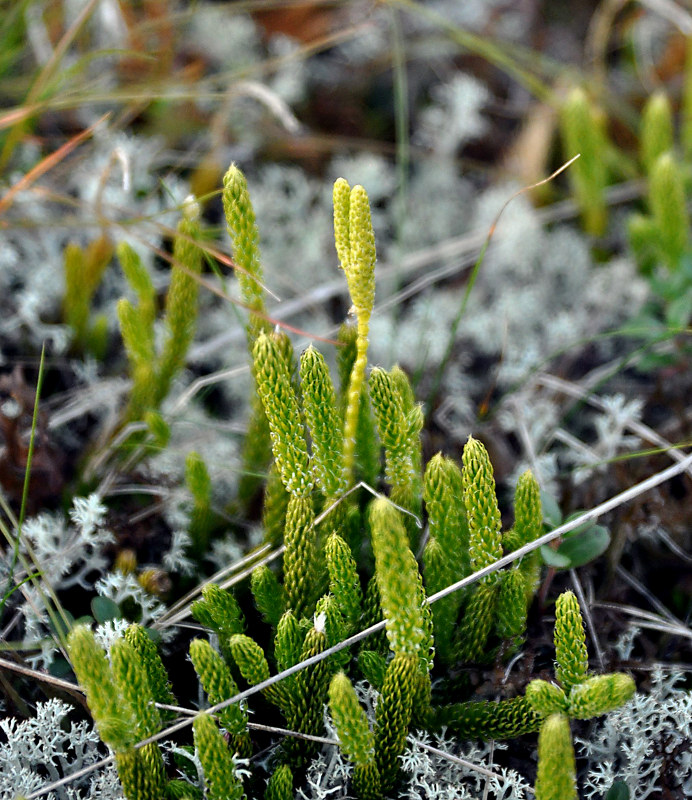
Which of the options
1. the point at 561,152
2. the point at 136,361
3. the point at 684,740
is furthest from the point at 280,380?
the point at 561,152

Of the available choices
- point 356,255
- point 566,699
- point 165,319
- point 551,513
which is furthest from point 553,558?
point 165,319

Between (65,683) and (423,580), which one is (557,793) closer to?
(423,580)

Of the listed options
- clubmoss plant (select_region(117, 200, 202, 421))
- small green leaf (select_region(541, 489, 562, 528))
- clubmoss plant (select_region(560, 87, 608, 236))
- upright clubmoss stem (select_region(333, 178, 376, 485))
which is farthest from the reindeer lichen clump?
clubmoss plant (select_region(560, 87, 608, 236))

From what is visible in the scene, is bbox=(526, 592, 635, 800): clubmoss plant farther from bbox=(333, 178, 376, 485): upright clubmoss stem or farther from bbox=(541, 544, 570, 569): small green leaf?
bbox=(333, 178, 376, 485): upright clubmoss stem

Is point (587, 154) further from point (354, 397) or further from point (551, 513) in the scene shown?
point (354, 397)

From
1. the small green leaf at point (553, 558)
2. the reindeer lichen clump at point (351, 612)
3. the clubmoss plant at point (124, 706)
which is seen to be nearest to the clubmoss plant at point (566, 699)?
the reindeer lichen clump at point (351, 612)

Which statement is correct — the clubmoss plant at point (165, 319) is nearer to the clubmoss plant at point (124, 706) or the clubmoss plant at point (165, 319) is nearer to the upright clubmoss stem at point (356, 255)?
the upright clubmoss stem at point (356, 255)
